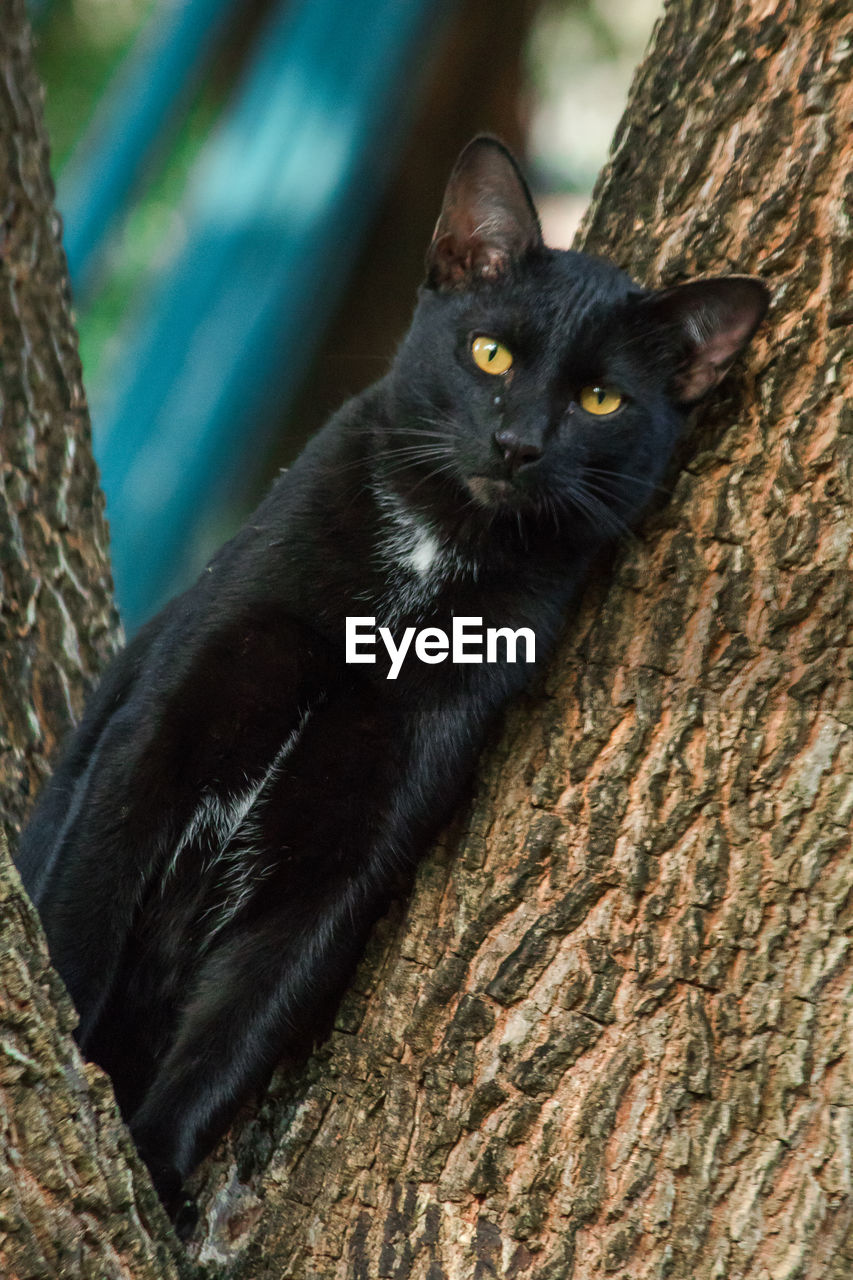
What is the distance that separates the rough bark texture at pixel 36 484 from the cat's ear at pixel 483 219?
0.71 m

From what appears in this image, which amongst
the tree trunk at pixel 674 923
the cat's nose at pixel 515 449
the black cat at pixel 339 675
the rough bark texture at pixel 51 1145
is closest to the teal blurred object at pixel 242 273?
the black cat at pixel 339 675

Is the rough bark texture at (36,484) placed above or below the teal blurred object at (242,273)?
below

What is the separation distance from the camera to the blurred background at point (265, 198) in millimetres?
5266

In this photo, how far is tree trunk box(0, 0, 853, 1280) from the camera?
1450mm

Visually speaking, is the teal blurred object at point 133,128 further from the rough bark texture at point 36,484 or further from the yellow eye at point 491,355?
the yellow eye at point 491,355

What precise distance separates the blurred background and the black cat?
3151 millimetres

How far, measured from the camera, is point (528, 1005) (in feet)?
5.14

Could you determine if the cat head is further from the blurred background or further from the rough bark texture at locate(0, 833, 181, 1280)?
the blurred background

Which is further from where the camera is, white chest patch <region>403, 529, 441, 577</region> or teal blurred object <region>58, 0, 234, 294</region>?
teal blurred object <region>58, 0, 234, 294</region>

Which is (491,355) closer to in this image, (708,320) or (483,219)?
(483,219)

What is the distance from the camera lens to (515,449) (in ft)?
6.15

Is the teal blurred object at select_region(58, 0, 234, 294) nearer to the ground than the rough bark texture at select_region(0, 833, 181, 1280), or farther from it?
farther from it

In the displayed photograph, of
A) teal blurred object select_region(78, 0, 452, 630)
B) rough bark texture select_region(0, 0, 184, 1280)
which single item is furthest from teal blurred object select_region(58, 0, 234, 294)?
rough bark texture select_region(0, 0, 184, 1280)

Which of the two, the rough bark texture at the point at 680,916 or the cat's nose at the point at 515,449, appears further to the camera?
the cat's nose at the point at 515,449
